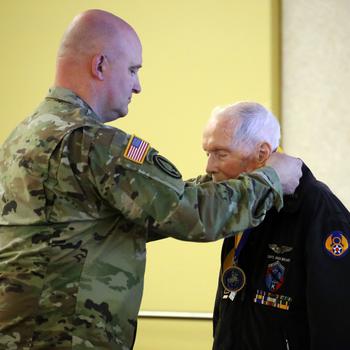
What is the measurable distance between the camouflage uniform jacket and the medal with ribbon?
0.44m

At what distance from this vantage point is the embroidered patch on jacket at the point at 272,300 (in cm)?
Answer: 185

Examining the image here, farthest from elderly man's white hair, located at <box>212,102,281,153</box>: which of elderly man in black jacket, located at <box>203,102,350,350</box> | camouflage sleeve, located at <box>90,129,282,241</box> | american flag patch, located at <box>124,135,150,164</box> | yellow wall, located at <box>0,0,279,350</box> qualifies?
yellow wall, located at <box>0,0,279,350</box>

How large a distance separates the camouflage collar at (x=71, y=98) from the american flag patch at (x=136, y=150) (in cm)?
17

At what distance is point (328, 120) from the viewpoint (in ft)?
10.7

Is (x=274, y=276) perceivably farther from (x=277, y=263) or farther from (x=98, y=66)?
(x=98, y=66)

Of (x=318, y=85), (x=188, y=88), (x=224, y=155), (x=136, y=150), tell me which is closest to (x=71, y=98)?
(x=136, y=150)

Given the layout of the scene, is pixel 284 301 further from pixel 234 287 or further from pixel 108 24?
pixel 108 24

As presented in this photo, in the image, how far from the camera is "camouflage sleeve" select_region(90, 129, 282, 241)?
1.50m

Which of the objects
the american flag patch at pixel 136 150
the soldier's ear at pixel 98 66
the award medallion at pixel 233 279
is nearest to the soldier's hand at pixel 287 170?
the award medallion at pixel 233 279

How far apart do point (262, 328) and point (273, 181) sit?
1.61ft

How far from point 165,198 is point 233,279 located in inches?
23.0

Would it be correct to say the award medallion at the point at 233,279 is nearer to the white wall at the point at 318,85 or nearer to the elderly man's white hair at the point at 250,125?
the elderly man's white hair at the point at 250,125

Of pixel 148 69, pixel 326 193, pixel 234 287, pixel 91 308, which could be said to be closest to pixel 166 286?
pixel 148 69

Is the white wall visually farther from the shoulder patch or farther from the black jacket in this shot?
the shoulder patch
